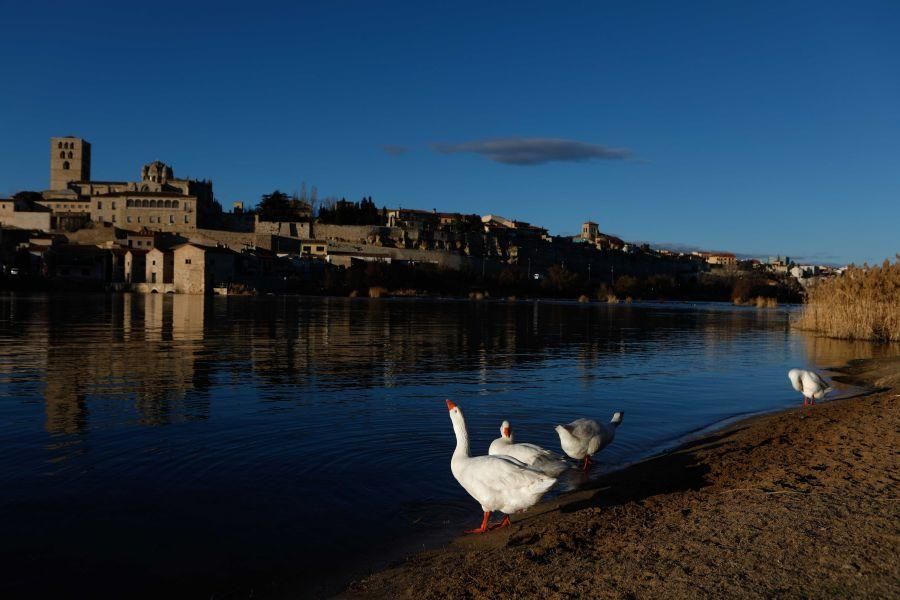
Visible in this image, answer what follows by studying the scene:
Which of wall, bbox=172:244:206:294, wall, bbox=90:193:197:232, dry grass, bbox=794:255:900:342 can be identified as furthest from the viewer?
wall, bbox=90:193:197:232

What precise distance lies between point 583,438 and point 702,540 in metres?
3.84

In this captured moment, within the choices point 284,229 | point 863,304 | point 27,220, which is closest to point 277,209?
point 284,229

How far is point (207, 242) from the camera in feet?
375

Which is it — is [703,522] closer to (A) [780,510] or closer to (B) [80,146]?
(A) [780,510]

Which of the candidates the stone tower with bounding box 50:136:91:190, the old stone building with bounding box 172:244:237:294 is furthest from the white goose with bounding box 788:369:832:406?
the stone tower with bounding box 50:136:91:190

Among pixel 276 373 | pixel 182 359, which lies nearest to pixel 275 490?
pixel 276 373

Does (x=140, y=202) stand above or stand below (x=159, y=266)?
above

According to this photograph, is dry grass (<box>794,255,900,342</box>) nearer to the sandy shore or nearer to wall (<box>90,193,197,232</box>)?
the sandy shore

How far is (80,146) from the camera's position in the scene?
492 feet

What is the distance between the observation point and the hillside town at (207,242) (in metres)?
95.9

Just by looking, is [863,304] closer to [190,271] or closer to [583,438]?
[583,438]

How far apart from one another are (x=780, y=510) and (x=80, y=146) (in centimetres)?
17018

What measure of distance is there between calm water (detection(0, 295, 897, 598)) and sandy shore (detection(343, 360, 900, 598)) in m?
1.01

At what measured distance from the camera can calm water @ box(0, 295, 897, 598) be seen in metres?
6.25
